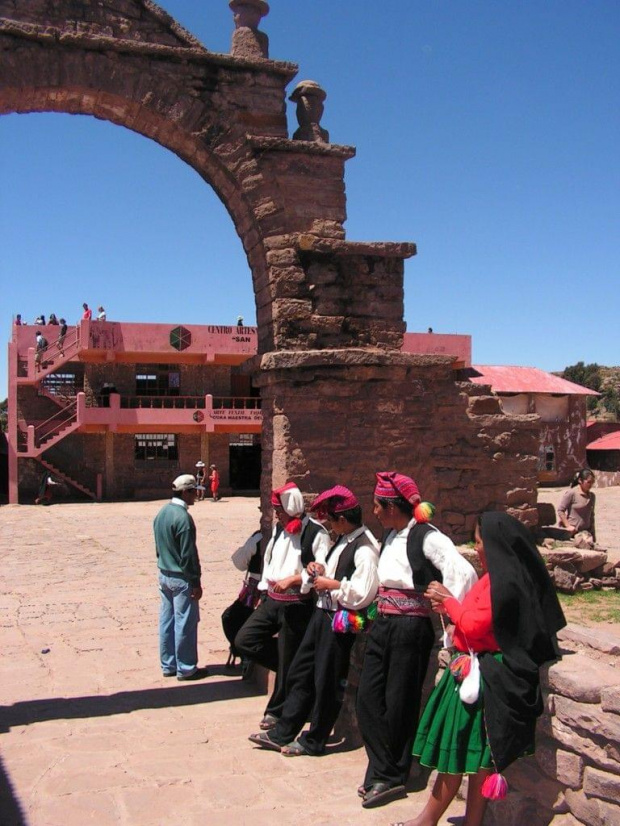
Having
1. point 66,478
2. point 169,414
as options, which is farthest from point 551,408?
point 66,478

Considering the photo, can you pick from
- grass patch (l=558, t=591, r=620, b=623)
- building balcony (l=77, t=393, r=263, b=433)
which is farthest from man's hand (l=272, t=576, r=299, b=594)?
building balcony (l=77, t=393, r=263, b=433)

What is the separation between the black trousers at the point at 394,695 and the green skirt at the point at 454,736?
0.52m

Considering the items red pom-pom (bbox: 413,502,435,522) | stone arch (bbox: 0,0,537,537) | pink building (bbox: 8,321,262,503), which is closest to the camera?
red pom-pom (bbox: 413,502,435,522)

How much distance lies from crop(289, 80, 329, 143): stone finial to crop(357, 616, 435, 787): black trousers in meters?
4.65

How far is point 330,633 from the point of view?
4867 mm

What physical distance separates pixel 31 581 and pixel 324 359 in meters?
7.54

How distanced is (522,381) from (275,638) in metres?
30.6

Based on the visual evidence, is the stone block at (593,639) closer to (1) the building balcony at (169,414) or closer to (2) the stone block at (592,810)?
(2) the stone block at (592,810)

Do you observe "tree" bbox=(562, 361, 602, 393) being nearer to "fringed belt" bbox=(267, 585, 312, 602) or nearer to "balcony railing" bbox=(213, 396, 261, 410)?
"balcony railing" bbox=(213, 396, 261, 410)

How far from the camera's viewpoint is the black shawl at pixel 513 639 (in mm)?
3398

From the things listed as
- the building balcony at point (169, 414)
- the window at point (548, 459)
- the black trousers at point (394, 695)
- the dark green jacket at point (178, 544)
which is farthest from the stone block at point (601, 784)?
the window at point (548, 459)

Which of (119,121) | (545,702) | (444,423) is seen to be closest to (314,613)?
(545,702)

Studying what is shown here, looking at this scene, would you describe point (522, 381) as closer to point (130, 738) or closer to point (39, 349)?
point (39, 349)

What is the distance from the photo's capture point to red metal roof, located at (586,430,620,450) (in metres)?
37.1
